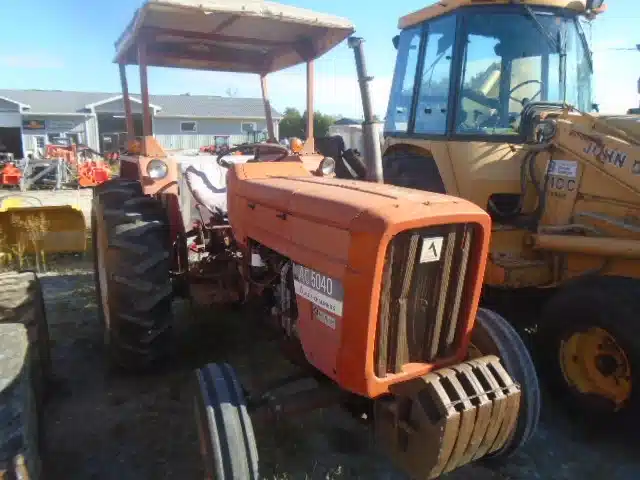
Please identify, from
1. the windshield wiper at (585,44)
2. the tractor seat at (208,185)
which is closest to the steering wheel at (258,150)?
the tractor seat at (208,185)

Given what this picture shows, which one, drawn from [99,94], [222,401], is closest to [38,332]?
[222,401]

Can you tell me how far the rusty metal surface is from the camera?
7.03 feet

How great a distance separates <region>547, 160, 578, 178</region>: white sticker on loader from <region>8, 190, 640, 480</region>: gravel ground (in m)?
1.58

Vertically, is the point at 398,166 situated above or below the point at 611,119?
below

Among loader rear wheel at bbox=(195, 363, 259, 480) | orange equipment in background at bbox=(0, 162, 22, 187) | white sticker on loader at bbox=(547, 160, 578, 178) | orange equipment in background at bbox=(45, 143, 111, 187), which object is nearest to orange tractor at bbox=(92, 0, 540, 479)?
loader rear wheel at bbox=(195, 363, 259, 480)

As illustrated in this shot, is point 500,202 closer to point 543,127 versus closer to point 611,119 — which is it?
point 543,127

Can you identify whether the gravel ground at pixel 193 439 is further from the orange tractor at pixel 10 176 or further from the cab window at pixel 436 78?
the orange tractor at pixel 10 176

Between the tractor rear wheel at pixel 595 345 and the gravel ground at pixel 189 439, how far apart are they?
18cm

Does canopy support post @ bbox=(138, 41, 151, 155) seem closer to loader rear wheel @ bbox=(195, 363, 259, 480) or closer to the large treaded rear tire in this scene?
the large treaded rear tire

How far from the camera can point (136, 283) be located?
11.5 feet

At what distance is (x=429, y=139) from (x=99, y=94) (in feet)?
119

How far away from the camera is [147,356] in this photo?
3658 mm

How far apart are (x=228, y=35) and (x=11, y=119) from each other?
31.1 meters

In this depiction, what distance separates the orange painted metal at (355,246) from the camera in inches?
82.8
